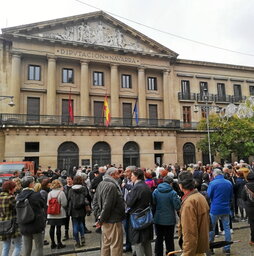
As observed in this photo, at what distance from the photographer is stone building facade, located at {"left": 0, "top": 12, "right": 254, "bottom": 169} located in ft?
73.6

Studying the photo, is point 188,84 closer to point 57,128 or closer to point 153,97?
point 153,97

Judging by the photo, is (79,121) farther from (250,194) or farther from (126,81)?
(250,194)

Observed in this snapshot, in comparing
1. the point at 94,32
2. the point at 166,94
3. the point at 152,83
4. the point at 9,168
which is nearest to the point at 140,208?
the point at 9,168

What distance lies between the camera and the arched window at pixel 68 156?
75.2ft

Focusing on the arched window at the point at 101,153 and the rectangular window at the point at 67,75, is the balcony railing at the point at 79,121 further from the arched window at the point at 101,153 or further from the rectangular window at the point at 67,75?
the rectangular window at the point at 67,75

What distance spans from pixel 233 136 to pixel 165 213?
2133 cm

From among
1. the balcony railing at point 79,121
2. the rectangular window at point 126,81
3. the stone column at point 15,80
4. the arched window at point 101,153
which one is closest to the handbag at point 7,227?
the balcony railing at point 79,121

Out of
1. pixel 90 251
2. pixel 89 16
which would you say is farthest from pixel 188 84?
pixel 90 251

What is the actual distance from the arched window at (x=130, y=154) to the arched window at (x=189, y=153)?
7.19 meters

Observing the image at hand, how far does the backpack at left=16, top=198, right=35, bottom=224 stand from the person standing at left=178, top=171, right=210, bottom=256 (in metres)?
3.19

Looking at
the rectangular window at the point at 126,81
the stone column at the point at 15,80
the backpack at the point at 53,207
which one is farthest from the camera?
the rectangular window at the point at 126,81

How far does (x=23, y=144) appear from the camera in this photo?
70.0ft

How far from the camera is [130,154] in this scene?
25.5m

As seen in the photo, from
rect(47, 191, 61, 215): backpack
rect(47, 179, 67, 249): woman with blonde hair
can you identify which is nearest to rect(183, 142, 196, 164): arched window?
rect(47, 179, 67, 249): woman with blonde hair
